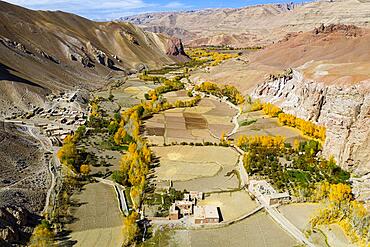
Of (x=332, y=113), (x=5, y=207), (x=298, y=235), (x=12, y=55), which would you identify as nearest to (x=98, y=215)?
(x=5, y=207)

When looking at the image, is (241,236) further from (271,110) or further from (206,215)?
(271,110)

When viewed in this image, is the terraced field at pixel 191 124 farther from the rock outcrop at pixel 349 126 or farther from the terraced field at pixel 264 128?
the rock outcrop at pixel 349 126

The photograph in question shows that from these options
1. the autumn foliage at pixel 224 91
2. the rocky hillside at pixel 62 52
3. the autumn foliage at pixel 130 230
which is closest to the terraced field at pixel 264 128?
the autumn foliage at pixel 224 91

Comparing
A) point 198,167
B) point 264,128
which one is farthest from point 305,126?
point 198,167

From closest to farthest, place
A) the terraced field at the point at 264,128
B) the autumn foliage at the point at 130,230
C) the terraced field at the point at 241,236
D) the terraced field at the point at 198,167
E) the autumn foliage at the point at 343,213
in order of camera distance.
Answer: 1. the autumn foliage at the point at 130,230
2. the terraced field at the point at 241,236
3. the autumn foliage at the point at 343,213
4. the terraced field at the point at 198,167
5. the terraced field at the point at 264,128

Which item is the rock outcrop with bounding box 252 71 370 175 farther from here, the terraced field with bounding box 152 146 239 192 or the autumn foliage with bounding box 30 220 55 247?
the autumn foliage with bounding box 30 220 55 247

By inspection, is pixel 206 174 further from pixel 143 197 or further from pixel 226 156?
pixel 143 197
